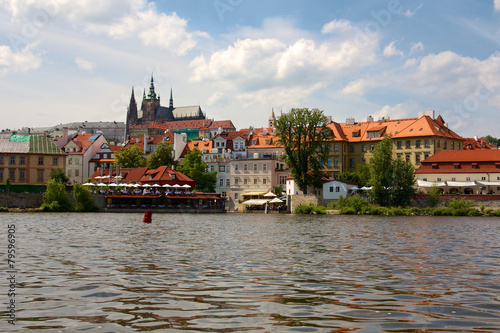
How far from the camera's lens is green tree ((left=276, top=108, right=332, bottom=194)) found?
7788cm

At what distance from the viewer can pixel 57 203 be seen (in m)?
70.1

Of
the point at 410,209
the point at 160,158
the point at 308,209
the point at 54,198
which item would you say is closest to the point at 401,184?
the point at 410,209

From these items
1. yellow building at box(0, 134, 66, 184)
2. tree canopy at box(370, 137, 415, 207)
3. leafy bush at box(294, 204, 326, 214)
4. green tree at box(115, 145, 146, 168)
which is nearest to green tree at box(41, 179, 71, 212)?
yellow building at box(0, 134, 66, 184)

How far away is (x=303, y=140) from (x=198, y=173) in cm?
2229

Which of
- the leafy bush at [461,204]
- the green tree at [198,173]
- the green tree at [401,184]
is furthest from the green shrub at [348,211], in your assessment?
the green tree at [198,173]

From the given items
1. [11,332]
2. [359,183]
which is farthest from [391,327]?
[359,183]

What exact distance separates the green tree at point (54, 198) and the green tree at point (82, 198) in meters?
1.76

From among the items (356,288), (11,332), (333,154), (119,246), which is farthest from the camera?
(333,154)

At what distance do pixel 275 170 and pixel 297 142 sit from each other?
16.4 m

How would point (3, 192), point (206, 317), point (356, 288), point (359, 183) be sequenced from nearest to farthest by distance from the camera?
point (206, 317)
point (356, 288)
point (3, 192)
point (359, 183)

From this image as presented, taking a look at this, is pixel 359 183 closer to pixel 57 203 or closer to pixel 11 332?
pixel 57 203

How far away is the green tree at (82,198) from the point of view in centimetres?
7056

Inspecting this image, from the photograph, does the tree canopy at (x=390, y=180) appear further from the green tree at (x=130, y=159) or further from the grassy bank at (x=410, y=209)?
the green tree at (x=130, y=159)

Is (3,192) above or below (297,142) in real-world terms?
below
